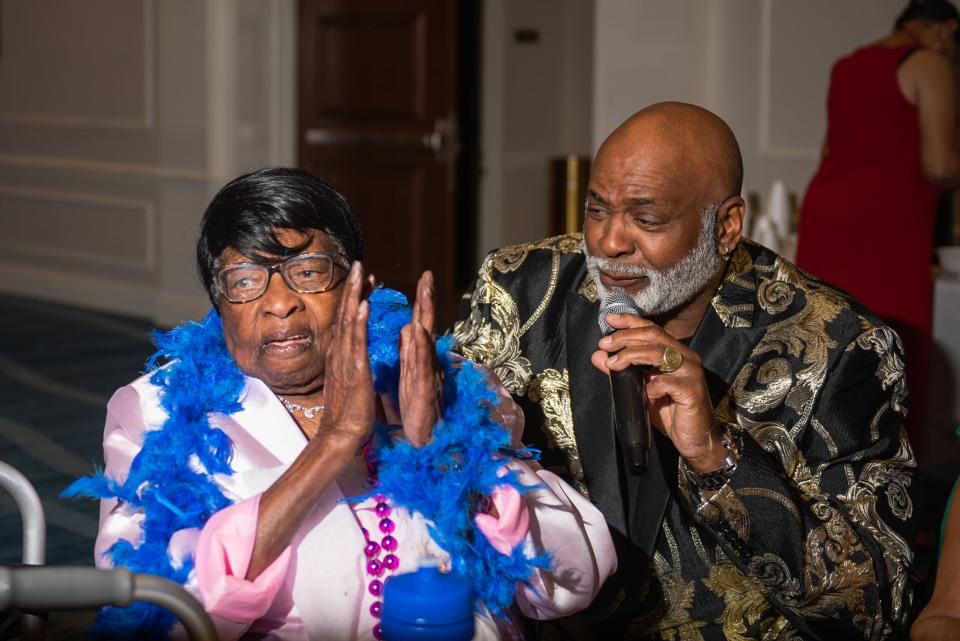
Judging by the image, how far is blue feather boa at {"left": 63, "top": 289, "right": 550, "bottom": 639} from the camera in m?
1.59

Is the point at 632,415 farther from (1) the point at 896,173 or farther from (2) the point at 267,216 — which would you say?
(1) the point at 896,173

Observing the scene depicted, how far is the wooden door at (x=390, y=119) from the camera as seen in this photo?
689 cm

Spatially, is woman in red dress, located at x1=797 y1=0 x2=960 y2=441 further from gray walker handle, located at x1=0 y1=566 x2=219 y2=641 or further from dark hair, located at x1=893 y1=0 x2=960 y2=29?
gray walker handle, located at x1=0 y1=566 x2=219 y2=641

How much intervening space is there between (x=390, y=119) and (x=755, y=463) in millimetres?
5386

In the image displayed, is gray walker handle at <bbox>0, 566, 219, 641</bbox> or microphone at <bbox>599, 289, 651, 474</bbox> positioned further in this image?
microphone at <bbox>599, 289, 651, 474</bbox>

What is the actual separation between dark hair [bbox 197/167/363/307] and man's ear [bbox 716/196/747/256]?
2.33 ft

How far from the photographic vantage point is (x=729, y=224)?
2.25 m

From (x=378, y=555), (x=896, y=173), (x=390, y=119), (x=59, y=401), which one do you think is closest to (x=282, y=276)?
(x=378, y=555)

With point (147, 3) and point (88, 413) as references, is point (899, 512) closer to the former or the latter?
point (88, 413)

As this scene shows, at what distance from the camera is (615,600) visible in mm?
2080

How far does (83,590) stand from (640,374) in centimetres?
81

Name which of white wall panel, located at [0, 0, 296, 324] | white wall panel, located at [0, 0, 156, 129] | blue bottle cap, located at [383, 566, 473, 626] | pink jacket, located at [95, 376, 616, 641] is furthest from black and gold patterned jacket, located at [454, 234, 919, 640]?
white wall panel, located at [0, 0, 156, 129]

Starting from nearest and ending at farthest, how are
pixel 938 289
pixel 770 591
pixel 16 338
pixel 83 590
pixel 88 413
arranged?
pixel 83 590 < pixel 770 591 < pixel 938 289 < pixel 88 413 < pixel 16 338

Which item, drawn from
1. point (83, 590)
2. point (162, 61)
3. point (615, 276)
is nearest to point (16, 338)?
point (162, 61)
